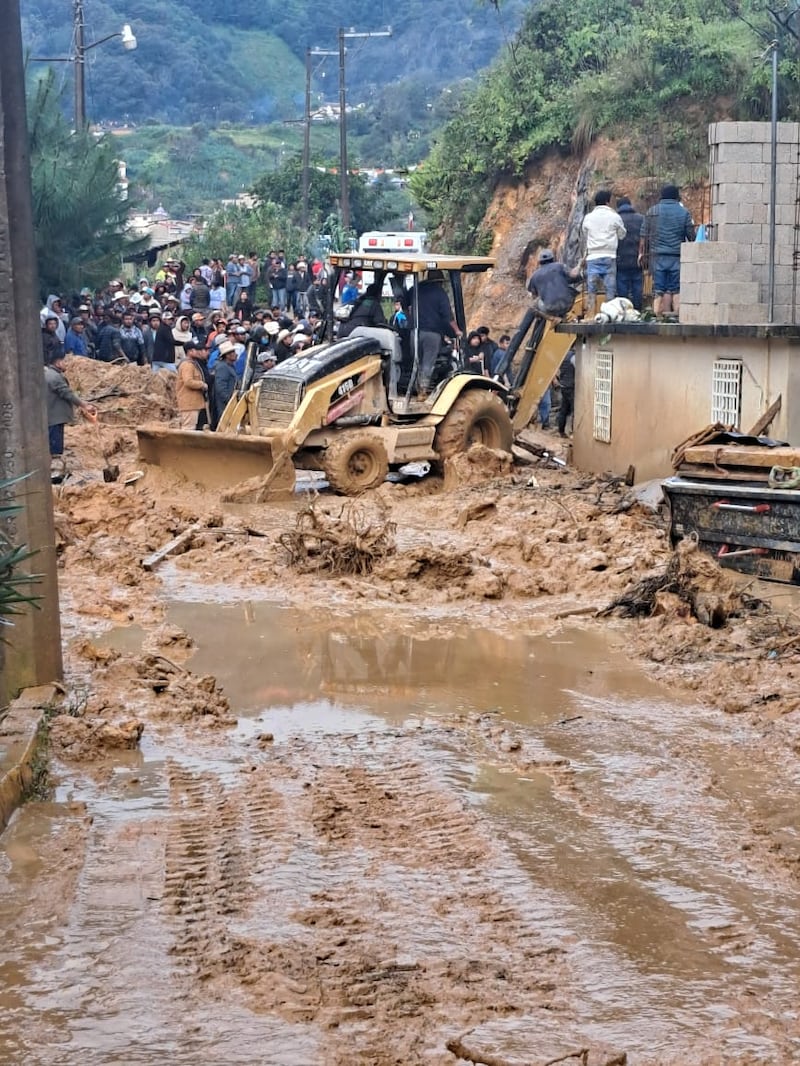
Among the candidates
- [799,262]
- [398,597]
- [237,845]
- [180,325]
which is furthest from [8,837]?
[180,325]

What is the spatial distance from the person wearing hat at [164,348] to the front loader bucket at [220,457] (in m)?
8.39

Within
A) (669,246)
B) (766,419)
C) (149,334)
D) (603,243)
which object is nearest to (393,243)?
(149,334)

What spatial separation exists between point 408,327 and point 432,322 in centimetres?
28

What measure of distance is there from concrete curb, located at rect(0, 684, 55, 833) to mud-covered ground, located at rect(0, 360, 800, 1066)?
0.13 metres

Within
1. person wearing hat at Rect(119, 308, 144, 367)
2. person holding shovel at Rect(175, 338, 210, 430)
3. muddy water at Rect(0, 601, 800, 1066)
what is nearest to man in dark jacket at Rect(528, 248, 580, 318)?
person holding shovel at Rect(175, 338, 210, 430)

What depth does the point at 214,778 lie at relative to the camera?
727cm

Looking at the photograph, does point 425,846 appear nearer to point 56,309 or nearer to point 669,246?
point 669,246

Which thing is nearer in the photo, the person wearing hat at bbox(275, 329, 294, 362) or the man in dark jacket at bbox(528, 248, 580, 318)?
the man in dark jacket at bbox(528, 248, 580, 318)

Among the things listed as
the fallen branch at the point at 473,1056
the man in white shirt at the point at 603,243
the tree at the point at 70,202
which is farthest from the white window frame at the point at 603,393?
the fallen branch at the point at 473,1056

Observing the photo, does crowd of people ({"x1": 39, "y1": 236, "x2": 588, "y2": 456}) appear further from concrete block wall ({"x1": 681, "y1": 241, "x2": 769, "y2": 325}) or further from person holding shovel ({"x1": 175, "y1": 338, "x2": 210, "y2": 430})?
concrete block wall ({"x1": 681, "y1": 241, "x2": 769, "y2": 325})

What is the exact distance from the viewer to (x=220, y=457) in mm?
16422

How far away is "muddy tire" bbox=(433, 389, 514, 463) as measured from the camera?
56.7 feet

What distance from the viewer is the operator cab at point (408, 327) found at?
55.6 feet

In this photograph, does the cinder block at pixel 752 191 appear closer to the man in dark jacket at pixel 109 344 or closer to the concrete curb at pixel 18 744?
the concrete curb at pixel 18 744
